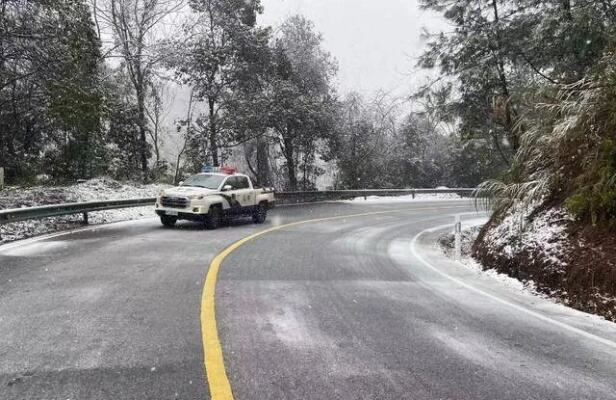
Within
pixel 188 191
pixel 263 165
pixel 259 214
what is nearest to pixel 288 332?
pixel 188 191

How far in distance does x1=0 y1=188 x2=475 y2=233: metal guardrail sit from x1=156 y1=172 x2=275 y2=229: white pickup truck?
2.50m

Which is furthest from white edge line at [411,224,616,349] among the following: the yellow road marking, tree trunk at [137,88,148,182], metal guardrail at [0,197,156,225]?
tree trunk at [137,88,148,182]

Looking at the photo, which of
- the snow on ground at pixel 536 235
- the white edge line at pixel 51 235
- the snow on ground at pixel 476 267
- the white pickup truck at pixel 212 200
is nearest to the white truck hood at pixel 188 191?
the white pickup truck at pixel 212 200

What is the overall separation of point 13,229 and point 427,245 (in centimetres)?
1115

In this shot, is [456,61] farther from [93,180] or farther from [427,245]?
[93,180]

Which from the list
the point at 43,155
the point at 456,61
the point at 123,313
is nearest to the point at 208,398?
the point at 123,313

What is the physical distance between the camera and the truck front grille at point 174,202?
566 inches

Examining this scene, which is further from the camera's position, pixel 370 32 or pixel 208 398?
pixel 370 32

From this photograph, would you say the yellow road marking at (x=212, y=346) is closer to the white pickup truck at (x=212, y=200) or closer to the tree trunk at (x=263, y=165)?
the white pickup truck at (x=212, y=200)

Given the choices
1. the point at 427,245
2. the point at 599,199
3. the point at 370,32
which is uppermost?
the point at 370,32

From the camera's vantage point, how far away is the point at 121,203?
57.5ft

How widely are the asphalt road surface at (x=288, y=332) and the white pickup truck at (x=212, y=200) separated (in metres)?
4.62

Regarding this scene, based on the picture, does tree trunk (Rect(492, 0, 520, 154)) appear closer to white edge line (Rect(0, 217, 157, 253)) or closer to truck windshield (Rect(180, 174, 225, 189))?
truck windshield (Rect(180, 174, 225, 189))

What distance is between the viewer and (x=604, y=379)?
410 cm
